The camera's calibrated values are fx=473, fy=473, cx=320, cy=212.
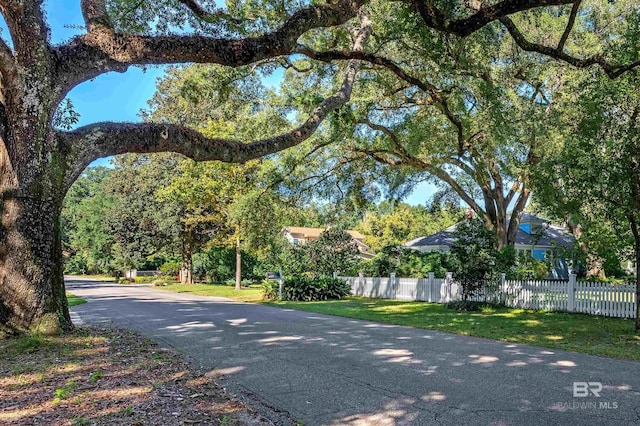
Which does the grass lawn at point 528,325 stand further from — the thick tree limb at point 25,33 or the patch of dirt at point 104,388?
the thick tree limb at point 25,33

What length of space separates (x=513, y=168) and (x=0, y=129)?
14.0m

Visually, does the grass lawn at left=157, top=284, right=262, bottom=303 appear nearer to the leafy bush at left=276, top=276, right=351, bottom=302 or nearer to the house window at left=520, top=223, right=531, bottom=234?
the leafy bush at left=276, top=276, right=351, bottom=302

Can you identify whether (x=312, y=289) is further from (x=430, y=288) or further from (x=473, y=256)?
(x=473, y=256)

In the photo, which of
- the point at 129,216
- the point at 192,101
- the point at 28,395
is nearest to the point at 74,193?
the point at 129,216

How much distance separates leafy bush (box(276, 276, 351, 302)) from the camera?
19344 millimetres

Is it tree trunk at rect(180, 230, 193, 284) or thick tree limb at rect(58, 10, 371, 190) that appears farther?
tree trunk at rect(180, 230, 193, 284)

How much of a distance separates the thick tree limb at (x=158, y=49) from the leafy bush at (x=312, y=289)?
40.2 feet

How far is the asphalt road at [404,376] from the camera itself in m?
4.32

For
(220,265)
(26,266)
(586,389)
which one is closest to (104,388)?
(26,266)

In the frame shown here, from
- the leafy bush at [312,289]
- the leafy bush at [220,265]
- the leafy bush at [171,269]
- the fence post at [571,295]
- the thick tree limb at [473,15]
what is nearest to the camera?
the thick tree limb at [473,15]

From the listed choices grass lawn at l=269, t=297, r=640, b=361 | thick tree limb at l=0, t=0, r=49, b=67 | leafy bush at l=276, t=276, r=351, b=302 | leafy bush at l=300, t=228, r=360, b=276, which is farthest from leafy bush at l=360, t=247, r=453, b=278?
thick tree limb at l=0, t=0, r=49, b=67

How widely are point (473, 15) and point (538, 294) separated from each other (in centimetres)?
972

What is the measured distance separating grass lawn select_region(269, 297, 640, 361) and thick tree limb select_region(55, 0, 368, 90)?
6.91 metres

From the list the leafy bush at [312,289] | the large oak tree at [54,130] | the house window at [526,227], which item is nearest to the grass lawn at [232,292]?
the leafy bush at [312,289]
